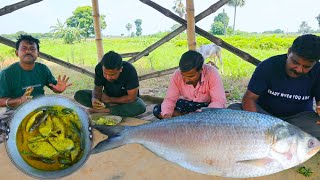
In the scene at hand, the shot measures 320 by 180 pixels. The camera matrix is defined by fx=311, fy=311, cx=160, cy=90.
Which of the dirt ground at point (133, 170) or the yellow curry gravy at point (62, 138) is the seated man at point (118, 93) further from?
the yellow curry gravy at point (62, 138)

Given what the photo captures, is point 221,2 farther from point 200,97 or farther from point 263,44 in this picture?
point 263,44

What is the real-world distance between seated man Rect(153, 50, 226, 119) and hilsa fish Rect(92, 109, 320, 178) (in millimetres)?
1037

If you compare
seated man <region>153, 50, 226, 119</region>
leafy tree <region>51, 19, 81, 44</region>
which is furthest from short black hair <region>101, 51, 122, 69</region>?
leafy tree <region>51, 19, 81, 44</region>

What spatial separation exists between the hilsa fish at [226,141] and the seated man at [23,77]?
191 centimetres

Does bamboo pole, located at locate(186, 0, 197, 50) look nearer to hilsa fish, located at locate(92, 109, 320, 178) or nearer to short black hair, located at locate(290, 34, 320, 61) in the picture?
short black hair, located at locate(290, 34, 320, 61)

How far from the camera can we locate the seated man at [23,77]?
3527 millimetres

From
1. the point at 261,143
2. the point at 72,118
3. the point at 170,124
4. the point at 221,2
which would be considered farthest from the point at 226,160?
the point at 221,2

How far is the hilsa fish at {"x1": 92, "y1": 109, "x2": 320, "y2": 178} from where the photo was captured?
1.68 metres

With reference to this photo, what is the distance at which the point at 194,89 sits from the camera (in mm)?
3381

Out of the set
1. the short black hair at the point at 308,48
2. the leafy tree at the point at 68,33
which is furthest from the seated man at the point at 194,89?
the leafy tree at the point at 68,33

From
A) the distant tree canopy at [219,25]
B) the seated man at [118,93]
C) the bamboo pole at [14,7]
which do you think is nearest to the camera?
the seated man at [118,93]

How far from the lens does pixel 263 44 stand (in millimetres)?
21172

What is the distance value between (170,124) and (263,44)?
2062cm

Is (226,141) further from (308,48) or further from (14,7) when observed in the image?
(14,7)
